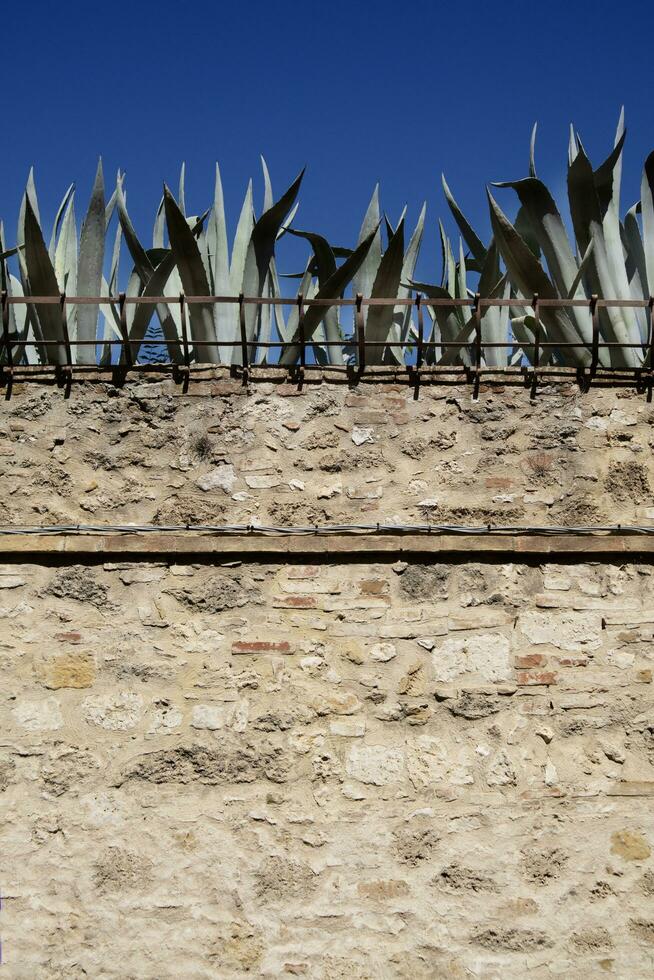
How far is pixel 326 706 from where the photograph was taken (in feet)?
12.0

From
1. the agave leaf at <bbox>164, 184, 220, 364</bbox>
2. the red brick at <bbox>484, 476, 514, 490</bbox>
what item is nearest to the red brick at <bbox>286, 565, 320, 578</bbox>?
the red brick at <bbox>484, 476, 514, 490</bbox>

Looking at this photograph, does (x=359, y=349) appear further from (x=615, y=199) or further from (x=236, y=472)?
(x=615, y=199)

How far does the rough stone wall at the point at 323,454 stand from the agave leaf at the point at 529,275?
236mm

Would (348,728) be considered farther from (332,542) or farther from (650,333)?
(650,333)

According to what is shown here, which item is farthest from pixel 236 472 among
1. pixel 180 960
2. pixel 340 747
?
pixel 180 960

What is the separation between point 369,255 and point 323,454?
98 centimetres

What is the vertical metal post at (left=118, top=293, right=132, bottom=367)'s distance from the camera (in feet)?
13.3

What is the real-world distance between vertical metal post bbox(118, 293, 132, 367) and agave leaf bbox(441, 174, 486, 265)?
4.93 ft

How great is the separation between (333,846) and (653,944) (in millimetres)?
1122

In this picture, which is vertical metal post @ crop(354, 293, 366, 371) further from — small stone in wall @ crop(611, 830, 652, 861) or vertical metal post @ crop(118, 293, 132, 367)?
small stone in wall @ crop(611, 830, 652, 861)

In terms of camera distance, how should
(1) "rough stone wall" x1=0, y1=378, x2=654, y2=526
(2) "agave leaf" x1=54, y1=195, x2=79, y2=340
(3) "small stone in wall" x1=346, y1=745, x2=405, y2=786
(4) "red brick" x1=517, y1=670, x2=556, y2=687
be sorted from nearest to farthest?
(3) "small stone in wall" x1=346, y1=745, x2=405, y2=786
(4) "red brick" x1=517, y1=670, x2=556, y2=687
(1) "rough stone wall" x1=0, y1=378, x2=654, y2=526
(2) "agave leaf" x1=54, y1=195, x2=79, y2=340

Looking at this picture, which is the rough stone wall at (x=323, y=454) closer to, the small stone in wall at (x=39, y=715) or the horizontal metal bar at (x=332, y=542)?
the horizontal metal bar at (x=332, y=542)

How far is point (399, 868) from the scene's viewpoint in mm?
3494

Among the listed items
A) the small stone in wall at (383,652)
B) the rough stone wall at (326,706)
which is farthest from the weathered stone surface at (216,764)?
the small stone in wall at (383,652)
